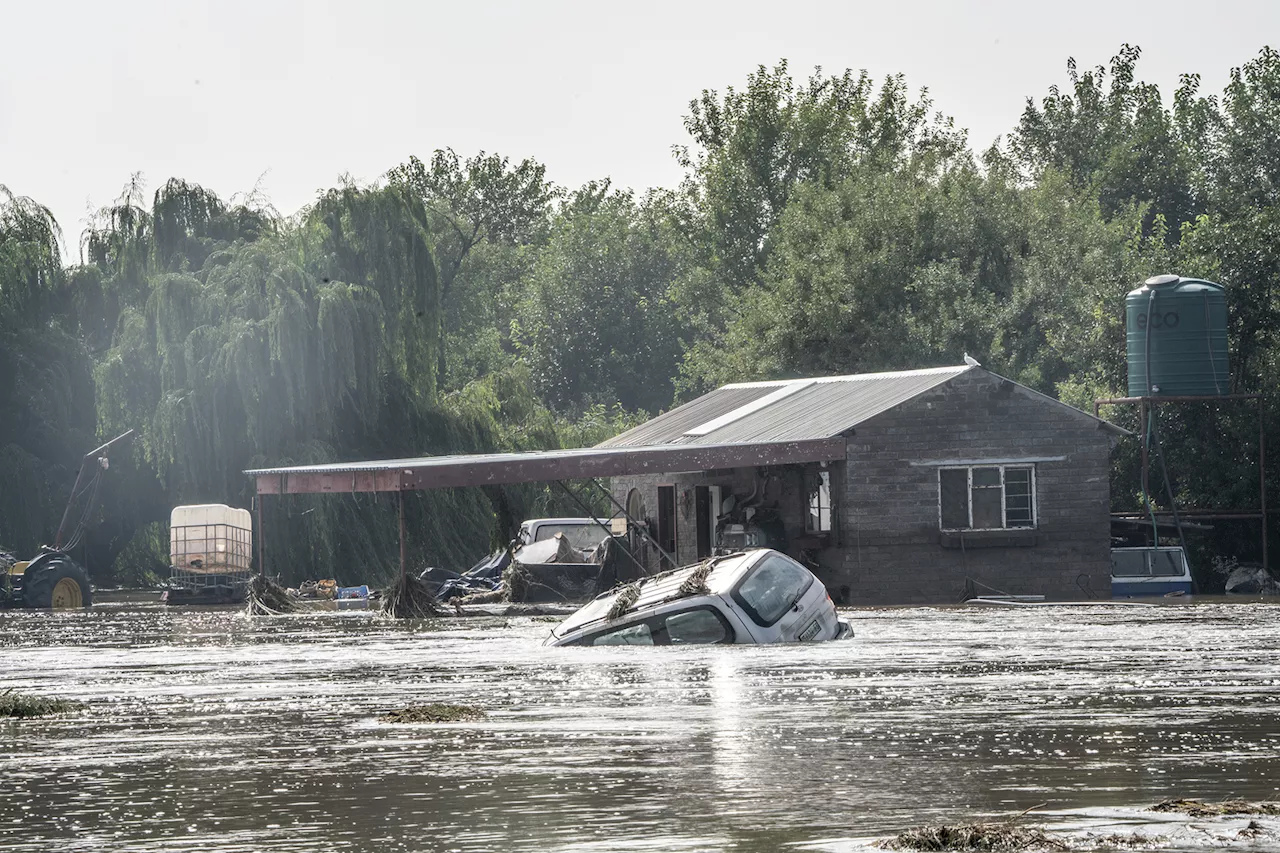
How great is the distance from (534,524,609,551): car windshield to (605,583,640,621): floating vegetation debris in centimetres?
1799

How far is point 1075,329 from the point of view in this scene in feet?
189

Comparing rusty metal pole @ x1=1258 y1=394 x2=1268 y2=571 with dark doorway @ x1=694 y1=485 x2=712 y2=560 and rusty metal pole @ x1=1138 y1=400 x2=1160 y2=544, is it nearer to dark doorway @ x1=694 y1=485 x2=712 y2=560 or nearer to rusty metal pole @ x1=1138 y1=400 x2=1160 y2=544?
rusty metal pole @ x1=1138 y1=400 x2=1160 y2=544

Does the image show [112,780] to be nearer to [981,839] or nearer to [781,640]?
[981,839]

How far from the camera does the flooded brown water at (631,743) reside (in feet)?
39.5

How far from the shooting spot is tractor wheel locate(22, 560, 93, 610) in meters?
43.7

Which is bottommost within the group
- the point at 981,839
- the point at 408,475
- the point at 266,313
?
the point at 981,839

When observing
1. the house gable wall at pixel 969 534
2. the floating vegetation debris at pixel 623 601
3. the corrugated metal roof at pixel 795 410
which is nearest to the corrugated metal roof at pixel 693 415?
the corrugated metal roof at pixel 795 410

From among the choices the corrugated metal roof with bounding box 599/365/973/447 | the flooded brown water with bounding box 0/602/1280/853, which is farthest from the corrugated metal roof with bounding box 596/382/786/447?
the flooded brown water with bounding box 0/602/1280/853

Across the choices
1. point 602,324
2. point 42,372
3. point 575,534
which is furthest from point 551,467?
point 602,324

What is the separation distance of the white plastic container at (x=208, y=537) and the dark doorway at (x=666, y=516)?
30.6 ft

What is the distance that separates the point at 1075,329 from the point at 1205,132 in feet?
104

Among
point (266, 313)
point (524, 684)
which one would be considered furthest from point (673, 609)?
point (266, 313)

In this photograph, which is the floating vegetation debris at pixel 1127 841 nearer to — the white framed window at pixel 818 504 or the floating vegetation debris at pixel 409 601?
the floating vegetation debris at pixel 409 601

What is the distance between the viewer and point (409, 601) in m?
37.8
